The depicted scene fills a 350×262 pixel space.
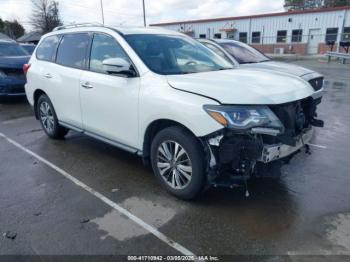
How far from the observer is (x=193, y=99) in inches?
127

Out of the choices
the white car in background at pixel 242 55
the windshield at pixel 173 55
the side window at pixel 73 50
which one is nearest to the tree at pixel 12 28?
the white car in background at pixel 242 55

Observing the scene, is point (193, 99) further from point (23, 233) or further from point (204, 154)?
point (23, 233)

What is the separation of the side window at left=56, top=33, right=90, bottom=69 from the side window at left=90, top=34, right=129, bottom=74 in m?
0.23

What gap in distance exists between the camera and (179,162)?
3523 millimetres

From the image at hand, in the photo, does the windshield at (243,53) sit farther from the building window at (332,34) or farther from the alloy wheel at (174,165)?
the building window at (332,34)

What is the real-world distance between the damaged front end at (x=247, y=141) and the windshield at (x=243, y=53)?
15.3 feet

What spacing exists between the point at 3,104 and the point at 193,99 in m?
8.24

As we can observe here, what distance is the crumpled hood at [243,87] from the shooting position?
10.2 ft

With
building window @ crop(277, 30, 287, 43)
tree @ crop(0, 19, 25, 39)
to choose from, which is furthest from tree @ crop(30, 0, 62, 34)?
building window @ crop(277, 30, 287, 43)

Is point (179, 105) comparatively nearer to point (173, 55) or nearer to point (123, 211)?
point (173, 55)

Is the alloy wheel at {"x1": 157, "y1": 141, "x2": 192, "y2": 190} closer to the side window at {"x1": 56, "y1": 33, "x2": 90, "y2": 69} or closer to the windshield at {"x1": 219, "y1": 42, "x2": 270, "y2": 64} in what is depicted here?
the side window at {"x1": 56, "y1": 33, "x2": 90, "y2": 69}

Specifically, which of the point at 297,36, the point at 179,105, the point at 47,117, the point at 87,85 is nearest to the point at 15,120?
the point at 47,117

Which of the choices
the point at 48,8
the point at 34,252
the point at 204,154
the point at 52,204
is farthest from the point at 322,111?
the point at 48,8

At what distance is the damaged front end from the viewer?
3037mm
